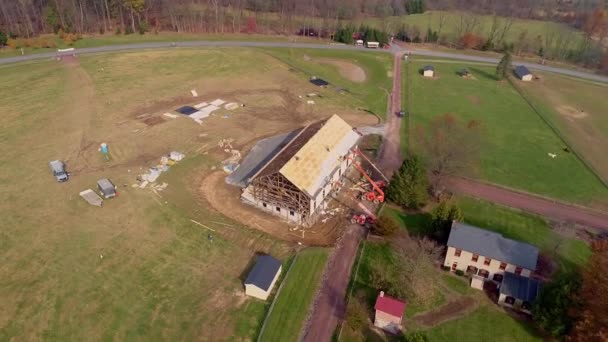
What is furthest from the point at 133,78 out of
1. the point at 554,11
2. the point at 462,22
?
the point at 554,11

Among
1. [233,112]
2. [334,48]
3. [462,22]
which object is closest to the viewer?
[233,112]

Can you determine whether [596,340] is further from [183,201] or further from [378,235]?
[183,201]

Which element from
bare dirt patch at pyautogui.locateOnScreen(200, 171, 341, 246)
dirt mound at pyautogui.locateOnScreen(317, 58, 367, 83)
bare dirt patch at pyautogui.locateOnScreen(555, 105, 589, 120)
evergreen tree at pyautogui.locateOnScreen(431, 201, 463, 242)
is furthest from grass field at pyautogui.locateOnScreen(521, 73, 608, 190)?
bare dirt patch at pyautogui.locateOnScreen(200, 171, 341, 246)

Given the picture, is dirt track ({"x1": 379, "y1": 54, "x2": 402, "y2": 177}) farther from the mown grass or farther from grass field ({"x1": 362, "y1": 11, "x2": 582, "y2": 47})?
grass field ({"x1": 362, "y1": 11, "x2": 582, "y2": 47})

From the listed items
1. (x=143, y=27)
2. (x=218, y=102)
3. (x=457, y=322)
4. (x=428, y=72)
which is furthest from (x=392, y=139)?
(x=143, y=27)

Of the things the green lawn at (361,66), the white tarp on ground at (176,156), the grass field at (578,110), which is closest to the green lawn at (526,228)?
the grass field at (578,110)

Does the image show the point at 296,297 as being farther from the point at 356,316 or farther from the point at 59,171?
the point at 59,171
